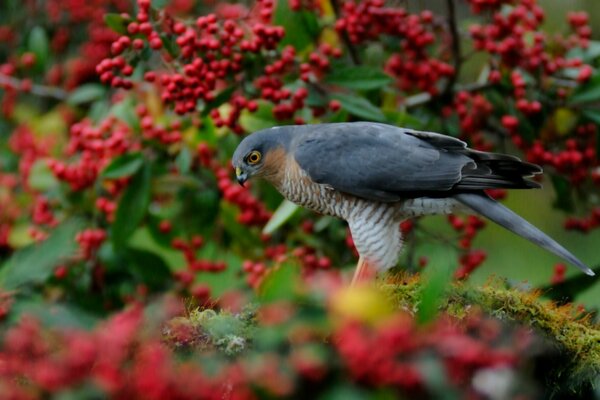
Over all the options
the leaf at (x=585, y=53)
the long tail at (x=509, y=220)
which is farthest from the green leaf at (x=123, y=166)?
the leaf at (x=585, y=53)

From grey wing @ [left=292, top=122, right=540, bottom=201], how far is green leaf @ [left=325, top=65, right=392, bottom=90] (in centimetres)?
62

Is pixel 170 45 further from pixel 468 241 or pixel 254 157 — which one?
pixel 468 241

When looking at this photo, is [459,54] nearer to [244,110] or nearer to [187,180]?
[244,110]

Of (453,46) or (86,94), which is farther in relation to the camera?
(86,94)

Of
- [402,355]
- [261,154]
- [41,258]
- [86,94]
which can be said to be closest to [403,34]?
[261,154]

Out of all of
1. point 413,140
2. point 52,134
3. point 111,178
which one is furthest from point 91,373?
point 52,134

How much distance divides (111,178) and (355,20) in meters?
1.45

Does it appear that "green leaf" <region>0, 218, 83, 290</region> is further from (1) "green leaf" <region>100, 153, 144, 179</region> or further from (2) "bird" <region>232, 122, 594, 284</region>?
(2) "bird" <region>232, 122, 594, 284</region>

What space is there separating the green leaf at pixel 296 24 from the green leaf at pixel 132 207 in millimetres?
976

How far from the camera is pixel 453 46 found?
487 cm

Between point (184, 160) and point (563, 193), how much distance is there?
2.00 meters

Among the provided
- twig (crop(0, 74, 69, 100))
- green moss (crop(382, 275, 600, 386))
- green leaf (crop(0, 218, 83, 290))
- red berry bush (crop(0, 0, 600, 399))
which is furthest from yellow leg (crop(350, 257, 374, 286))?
twig (crop(0, 74, 69, 100))

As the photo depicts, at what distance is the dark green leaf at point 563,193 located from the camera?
15.9 feet

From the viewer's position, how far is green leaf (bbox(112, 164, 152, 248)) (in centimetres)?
449
